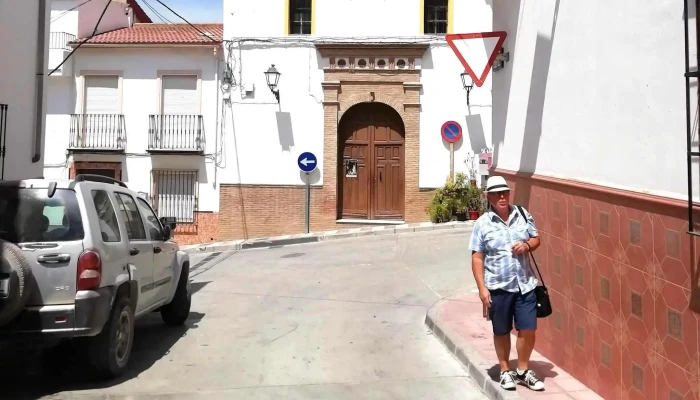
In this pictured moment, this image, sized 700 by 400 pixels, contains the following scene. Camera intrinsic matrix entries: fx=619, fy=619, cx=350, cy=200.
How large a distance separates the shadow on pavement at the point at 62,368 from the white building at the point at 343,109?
39.9 feet

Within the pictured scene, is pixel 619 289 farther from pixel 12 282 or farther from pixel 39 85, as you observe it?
pixel 39 85

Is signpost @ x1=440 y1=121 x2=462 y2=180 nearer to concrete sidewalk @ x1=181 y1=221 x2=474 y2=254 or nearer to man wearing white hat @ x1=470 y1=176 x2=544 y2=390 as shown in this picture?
concrete sidewalk @ x1=181 y1=221 x2=474 y2=254

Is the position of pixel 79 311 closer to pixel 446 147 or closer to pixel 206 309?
pixel 206 309

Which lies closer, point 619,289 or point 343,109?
point 619,289

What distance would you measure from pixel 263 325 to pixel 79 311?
3.09 metres

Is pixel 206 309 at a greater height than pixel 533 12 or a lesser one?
lesser

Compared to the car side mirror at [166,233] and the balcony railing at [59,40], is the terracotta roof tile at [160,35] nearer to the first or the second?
the balcony railing at [59,40]

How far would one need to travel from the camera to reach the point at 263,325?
25.9 feet

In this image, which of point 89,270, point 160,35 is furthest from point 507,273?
point 160,35

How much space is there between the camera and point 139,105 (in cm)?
2000

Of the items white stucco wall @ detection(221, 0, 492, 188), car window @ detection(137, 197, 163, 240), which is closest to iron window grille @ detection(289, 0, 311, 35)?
white stucco wall @ detection(221, 0, 492, 188)

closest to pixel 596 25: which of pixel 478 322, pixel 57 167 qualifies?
pixel 478 322

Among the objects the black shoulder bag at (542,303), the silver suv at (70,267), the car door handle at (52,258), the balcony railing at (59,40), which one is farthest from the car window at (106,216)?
the balcony railing at (59,40)

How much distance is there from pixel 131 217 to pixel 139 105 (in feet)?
47.9
